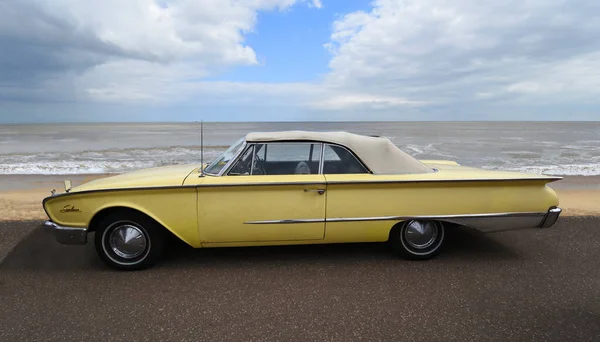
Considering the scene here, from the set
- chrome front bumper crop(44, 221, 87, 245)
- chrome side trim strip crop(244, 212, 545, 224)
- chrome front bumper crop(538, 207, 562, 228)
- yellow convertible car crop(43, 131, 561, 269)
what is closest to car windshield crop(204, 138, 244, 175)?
yellow convertible car crop(43, 131, 561, 269)

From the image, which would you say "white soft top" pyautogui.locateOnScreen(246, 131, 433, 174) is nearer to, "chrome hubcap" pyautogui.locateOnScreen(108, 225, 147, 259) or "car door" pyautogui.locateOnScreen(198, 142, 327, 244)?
"car door" pyautogui.locateOnScreen(198, 142, 327, 244)

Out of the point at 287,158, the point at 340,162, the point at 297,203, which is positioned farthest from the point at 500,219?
the point at 287,158

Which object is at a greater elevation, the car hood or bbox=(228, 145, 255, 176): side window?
bbox=(228, 145, 255, 176): side window

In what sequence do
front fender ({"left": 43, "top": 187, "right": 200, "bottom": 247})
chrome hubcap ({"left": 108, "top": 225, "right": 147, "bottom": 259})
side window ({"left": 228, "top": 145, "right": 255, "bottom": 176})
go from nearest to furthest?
front fender ({"left": 43, "top": 187, "right": 200, "bottom": 247})
chrome hubcap ({"left": 108, "top": 225, "right": 147, "bottom": 259})
side window ({"left": 228, "top": 145, "right": 255, "bottom": 176})

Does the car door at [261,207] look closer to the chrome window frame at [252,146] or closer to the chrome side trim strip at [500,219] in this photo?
the chrome window frame at [252,146]

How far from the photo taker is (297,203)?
349 centimetres

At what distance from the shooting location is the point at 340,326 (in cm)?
261

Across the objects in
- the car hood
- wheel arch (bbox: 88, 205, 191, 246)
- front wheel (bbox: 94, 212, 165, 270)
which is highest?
the car hood

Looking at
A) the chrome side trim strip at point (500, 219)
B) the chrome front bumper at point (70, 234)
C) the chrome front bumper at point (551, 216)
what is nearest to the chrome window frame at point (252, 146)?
the chrome side trim strip at point (500, 219)

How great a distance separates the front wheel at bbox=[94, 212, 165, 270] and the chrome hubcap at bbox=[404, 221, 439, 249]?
260 cm

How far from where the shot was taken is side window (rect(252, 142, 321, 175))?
375 centimetres

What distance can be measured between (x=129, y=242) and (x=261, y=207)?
139 cm

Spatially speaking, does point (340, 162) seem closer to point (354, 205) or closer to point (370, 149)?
point (370, 149)

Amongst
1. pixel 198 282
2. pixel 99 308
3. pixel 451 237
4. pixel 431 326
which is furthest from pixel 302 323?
pixel 451 237
